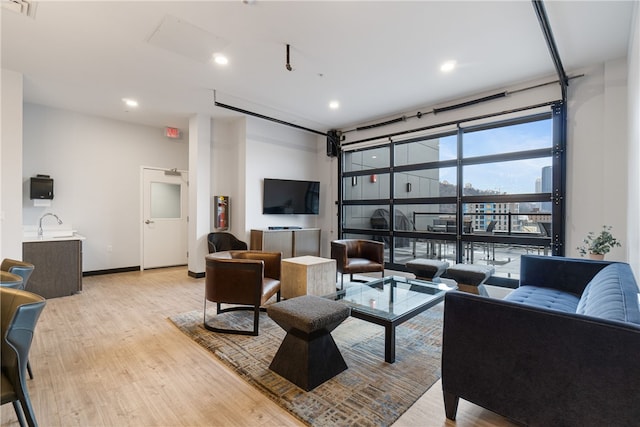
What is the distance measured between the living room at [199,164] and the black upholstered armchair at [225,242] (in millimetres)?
150

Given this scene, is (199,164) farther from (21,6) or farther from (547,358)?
(547,358)

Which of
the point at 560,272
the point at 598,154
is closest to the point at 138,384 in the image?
the point at 560,272

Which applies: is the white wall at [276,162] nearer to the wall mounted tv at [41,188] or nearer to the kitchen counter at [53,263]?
the kitchen counter at [53,263]

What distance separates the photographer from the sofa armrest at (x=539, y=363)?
1212 mm

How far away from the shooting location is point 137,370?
223cm

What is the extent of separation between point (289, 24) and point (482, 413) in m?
3.37

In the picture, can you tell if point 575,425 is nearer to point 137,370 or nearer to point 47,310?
point 137,370

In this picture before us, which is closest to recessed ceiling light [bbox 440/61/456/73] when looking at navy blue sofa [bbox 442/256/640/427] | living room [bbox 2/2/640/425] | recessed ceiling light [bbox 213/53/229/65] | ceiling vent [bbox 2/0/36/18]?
living room [bbox 2/2/640/425]

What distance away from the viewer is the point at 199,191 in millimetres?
5367

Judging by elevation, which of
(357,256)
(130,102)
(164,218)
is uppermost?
(130,102)

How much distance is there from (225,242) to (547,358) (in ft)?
16.4

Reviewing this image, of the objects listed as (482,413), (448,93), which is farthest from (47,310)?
(448,93)

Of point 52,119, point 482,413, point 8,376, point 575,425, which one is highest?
point 52,119

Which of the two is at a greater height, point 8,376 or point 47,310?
point 8,376
